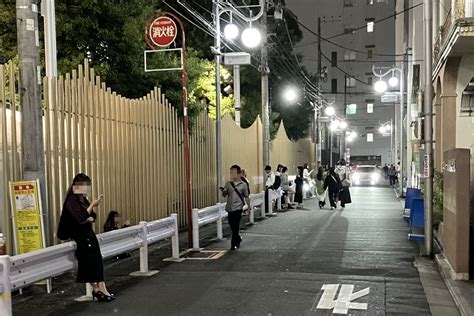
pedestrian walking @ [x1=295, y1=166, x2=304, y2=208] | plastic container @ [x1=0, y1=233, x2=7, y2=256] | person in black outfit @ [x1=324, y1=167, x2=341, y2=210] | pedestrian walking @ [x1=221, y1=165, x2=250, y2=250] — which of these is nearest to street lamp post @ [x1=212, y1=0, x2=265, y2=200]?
pedestrian walking @ [x1=221, y1=165, x2=250, y2=250]

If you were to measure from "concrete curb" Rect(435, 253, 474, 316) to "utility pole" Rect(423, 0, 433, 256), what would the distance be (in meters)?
0.57

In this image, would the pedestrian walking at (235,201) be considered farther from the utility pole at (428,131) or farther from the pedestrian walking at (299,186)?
the pedestrian walking at (299,186)

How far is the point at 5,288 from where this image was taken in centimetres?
573

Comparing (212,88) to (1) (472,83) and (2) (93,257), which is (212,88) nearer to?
(1) (472,83)

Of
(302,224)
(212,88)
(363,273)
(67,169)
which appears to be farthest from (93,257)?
(212,88)

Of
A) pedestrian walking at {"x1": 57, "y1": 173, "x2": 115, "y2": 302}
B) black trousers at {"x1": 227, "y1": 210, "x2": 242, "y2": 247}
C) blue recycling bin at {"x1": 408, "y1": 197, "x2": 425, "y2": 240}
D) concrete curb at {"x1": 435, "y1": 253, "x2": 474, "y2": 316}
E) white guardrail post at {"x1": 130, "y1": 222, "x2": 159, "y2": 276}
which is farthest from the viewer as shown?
blue recycling bin at {"x1": 408, "y1": 197, "x2": 425, "y2": 240}

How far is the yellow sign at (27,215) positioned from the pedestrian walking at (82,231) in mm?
681

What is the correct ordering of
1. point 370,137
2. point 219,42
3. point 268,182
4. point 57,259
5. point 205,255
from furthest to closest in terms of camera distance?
1. point 370,137
2. point 268,182
3. point 219,42
4. point 205,255
5. point 57,259

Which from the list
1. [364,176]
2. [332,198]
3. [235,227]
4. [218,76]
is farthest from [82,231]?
[364,176]

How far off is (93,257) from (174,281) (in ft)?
5.61

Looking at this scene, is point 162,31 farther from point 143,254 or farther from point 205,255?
point 143,254

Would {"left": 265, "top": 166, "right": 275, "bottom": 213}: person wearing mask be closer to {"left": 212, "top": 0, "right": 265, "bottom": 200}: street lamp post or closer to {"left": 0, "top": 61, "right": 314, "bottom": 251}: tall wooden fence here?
{"left": 0, "top": 61, "right": 314, "bottom": 251}: tall wooden fence

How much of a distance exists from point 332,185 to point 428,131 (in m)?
11.2

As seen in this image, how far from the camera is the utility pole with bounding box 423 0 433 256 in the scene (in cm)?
1062
